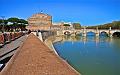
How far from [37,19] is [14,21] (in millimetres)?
34781

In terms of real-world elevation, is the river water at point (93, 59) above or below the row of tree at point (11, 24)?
below

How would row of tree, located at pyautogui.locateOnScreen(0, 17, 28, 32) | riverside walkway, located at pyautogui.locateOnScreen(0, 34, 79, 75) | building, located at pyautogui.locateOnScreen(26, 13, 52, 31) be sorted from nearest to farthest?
1. riverside walkway, located at pyautogui.locateOnScreen(0, 34, 79, 75)
2. row of tree, located at pyautogui.locateOnScreen(0, 17, 28, 32)
3. building, located at pyautogui.locateOnScreen(26, 13, 52, 31)

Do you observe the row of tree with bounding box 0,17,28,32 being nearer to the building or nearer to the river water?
the building

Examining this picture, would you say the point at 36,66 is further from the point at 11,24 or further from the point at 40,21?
the point at 40,21

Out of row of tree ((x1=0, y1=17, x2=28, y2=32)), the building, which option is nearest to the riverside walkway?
row of tree ((x1=0, y1=17, x2=28, y2=32))

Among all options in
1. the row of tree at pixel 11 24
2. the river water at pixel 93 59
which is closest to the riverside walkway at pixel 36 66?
the river water at pixel 93 59

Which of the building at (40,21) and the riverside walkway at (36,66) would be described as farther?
the building at (40,21)

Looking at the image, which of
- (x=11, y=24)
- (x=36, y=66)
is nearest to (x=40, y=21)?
(x=11, y=24)

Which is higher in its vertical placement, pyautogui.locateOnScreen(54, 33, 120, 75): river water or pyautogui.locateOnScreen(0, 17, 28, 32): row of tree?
pyautogui.locateOnScreen(0, 17, 28, 32): row of tree

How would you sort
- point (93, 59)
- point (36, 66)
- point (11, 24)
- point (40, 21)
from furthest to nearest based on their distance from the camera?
point (40, 21)
point (11, 24)
point (93, 59)
point (36, 66)

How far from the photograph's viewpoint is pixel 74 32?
121 metres

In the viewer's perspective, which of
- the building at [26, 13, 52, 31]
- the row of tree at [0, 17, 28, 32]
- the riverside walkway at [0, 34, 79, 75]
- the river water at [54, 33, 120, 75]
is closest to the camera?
the riverside walkway at [0, 34, 79, 75]

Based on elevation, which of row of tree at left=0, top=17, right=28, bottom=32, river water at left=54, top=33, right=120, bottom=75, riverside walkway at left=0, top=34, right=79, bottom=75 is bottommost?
river water at left=54, top=33, right=120, bottom=75

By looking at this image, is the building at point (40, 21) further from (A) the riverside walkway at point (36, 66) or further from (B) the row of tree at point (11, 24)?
(A) the riverside walkway at point (36, 66)
